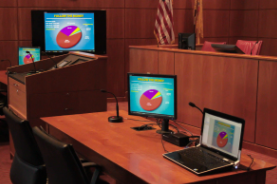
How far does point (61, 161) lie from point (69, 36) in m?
4.89

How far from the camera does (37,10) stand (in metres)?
6.30

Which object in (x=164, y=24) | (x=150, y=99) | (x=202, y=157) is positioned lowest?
(x=202, y=157)

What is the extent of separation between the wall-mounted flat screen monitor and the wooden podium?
198cm

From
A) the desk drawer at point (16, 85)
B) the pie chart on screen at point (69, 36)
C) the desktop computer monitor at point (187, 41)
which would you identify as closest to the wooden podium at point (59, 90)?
the desk drawer at point (16, 85)

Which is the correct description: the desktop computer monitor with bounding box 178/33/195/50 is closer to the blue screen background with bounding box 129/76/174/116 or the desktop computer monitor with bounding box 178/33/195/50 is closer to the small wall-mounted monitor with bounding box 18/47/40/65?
the small wall-mounted monitor with bounding box 18/47/40/65

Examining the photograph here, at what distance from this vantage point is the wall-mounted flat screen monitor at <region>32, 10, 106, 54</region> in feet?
20.9

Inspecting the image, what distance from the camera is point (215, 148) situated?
7.30 ft

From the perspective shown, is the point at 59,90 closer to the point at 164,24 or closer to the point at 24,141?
the point at 24,141

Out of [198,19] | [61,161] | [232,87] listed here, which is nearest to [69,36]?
[198,19]

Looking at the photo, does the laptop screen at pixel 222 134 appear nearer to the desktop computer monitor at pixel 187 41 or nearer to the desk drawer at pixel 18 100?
the desk drawer at pixel 18 100

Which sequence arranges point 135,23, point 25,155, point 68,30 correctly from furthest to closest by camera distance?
point 135,23 < point 68,30 < point 25,155

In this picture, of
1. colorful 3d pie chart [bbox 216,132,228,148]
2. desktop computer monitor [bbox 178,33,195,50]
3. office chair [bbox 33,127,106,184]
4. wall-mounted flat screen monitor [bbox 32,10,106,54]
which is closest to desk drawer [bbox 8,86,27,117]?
office chair [bbox 33,127,106,184]

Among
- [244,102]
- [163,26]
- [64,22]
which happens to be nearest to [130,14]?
[163,26]

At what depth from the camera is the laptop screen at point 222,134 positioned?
6.83 feet
